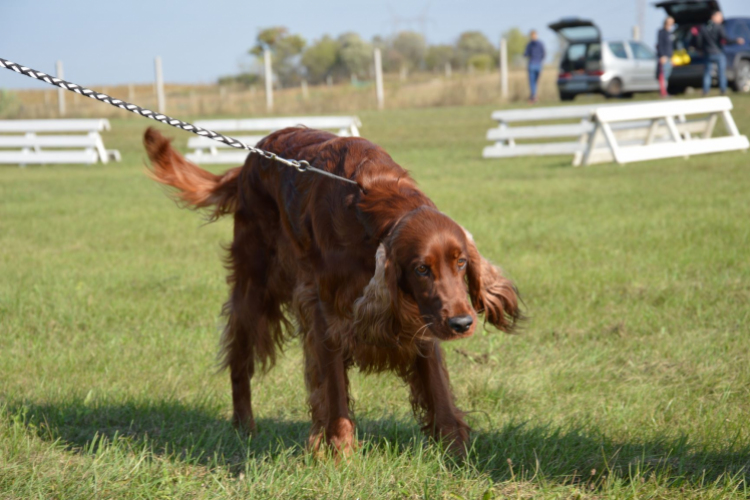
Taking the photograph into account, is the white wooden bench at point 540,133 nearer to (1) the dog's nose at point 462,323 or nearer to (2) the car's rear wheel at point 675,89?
(2) the car's rear wheel at point 675,89

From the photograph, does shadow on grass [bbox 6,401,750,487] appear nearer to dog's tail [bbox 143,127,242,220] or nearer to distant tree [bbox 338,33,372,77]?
dog's tail [bbox 143,127,242,220]

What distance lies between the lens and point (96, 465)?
8.91ft

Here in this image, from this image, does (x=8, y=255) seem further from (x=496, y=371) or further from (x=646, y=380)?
(x=646, y=380)

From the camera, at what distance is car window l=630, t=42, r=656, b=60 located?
24.3 metres

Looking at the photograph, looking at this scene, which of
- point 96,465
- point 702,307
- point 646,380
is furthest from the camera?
point 702,307

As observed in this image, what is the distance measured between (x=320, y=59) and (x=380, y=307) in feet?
212

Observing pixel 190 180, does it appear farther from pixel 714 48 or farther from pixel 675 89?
pixel 675 89

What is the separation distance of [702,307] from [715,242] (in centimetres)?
172

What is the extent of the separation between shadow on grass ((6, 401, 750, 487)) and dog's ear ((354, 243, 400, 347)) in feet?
1.41

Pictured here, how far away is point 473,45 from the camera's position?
71.9 metres

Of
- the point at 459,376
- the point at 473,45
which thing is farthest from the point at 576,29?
the point at 473,45

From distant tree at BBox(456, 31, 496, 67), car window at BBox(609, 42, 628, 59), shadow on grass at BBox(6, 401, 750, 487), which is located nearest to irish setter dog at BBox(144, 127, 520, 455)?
shadow on grass at BBox(6, 401, 750, 487)

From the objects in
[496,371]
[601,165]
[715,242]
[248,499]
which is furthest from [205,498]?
[601,165]

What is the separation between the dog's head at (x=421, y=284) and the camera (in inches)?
97.1
